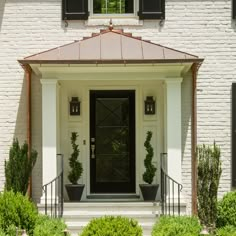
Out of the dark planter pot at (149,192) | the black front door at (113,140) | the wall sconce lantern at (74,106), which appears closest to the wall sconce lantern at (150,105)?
the black front door at (113,140)

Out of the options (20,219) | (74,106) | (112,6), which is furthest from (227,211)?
(112,6)

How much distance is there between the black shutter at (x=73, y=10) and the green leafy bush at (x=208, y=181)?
11.6 feet

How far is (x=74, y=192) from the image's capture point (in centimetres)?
1070

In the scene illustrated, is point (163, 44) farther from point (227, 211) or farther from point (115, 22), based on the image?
point (227, 211)

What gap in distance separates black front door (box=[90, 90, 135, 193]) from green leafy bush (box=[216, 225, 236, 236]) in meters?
2.39

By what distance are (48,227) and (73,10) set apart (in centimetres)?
470

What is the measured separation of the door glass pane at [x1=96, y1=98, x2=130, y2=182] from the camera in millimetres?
11422

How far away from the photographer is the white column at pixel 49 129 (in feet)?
33.1

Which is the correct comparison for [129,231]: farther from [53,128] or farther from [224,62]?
[224,62]

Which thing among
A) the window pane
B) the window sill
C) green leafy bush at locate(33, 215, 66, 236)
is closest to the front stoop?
green leafy bush at locate(33, 215, 66, 236)

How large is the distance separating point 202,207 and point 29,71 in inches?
167

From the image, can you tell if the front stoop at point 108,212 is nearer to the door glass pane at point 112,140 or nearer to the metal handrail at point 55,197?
the metal handrail at point 55,197

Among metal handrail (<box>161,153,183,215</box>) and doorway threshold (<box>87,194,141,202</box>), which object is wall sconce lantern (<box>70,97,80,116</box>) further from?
metal handrail (<box>161,153,183,215</box>)

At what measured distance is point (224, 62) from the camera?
36.4 feet
